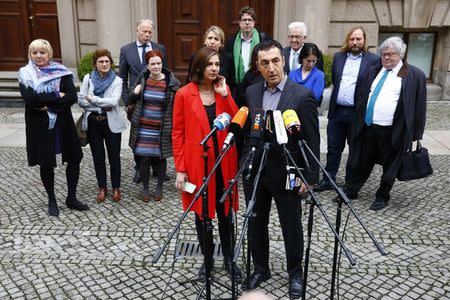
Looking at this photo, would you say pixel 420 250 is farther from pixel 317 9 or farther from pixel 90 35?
pixel 90 35

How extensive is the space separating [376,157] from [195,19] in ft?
21.4

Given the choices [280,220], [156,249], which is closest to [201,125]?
[280,220]

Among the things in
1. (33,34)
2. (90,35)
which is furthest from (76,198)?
(33,34)

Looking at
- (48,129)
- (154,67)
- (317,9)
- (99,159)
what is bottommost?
(99,159)

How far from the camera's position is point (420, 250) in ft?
14.3

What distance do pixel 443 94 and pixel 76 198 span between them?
29.5 ft

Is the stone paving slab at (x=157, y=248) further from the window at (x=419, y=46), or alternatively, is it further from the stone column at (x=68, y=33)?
the window at (x=419, y=46)

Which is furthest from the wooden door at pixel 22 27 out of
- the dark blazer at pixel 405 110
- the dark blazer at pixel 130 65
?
the dark blazer at pixel 405 110

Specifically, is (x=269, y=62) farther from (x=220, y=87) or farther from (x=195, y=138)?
(x=195, y=138)

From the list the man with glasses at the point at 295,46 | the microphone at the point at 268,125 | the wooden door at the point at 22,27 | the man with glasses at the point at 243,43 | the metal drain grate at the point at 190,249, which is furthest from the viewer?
the wooden door at the point at 22,27

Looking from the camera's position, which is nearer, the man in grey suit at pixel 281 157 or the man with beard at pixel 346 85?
the man in grey suit at pixel 281 157

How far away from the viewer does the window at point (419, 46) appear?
11048 millimetres

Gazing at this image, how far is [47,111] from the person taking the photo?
4844 millimetres

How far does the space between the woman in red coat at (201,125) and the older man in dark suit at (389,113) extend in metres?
2.21
